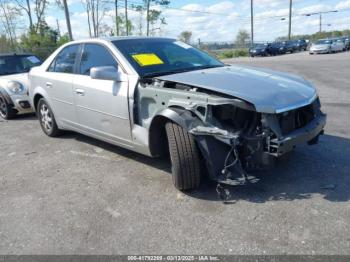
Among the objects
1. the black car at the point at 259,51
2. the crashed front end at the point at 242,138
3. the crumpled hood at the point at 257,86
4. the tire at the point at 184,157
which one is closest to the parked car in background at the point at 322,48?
the black car at the point at 259,51

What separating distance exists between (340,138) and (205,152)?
2838 millimetres

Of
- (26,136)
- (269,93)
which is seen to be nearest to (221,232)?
(269,93)

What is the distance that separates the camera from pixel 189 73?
13.6 feet

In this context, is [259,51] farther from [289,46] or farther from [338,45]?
[338,45]

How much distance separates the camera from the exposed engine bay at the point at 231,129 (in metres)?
3.27

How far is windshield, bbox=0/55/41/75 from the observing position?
870 centimetres

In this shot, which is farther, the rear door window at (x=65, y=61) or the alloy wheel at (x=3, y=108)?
the alloy wheel at (x=3, y=108)

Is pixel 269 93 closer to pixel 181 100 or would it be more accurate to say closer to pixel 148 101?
pixel 181 100

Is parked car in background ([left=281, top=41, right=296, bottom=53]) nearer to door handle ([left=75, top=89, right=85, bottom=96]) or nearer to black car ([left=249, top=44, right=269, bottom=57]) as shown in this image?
black car ([left=249, top=44, right=269, bottom=57])

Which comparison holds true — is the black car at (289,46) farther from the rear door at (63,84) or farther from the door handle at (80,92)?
the door handle at (80,92)

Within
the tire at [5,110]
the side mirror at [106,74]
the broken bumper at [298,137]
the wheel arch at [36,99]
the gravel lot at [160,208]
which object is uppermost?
the side mirror at [106,74]

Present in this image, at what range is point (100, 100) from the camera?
4508mm

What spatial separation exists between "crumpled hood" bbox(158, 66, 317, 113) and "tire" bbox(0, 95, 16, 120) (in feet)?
17.9

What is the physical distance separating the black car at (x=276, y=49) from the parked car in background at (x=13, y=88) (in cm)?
3411
